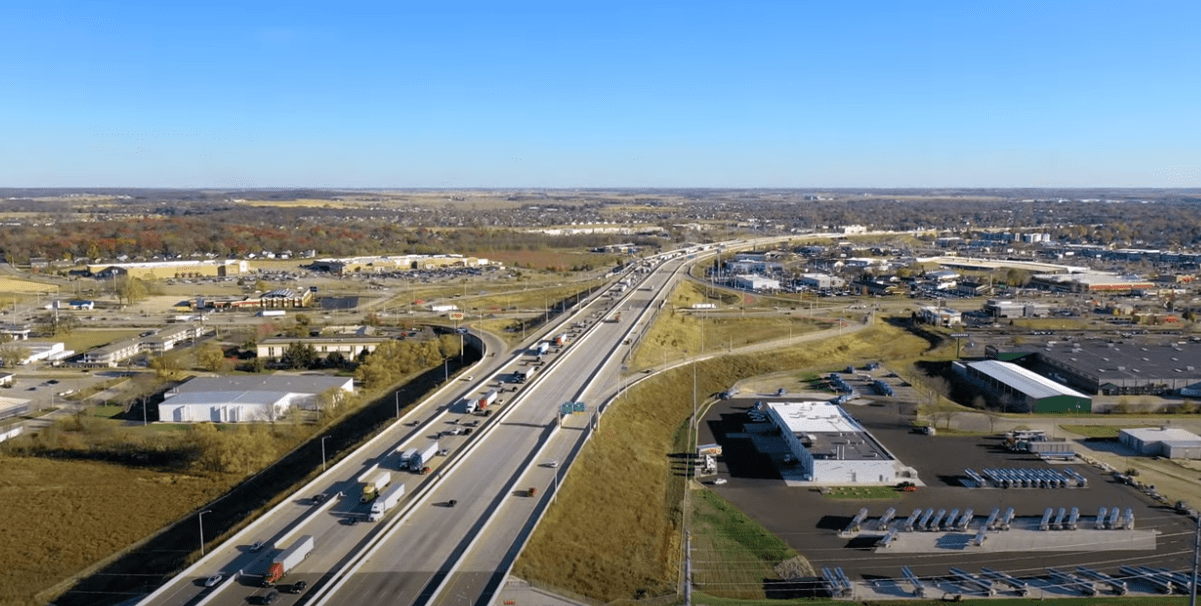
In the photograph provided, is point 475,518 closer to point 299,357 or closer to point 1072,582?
point 1072,582

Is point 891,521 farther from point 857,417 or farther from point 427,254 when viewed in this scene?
point 427,254

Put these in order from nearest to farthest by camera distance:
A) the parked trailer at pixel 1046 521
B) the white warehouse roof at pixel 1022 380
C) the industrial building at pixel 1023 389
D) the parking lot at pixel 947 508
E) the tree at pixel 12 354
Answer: the parking lot at pixel 947 508 < the parked trailer at pixel 1046 521 < the industrial building at pixel 1023 389 < the white warehouse roof at pixel 1022 380 < the tree at pixel 12 354

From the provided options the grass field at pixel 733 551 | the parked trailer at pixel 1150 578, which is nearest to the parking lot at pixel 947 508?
the parked trailer at pixel 1150 578

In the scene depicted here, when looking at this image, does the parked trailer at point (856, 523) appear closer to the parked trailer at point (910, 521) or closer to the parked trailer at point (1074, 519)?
the parked trailer at point (910, 521)

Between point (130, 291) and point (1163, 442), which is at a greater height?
point (130, 291)

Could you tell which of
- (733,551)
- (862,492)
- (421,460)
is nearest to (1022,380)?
(862,492)

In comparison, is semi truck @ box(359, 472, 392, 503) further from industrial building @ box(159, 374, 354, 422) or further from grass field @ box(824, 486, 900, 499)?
grass field @ box(824, 486, 900, 499)
